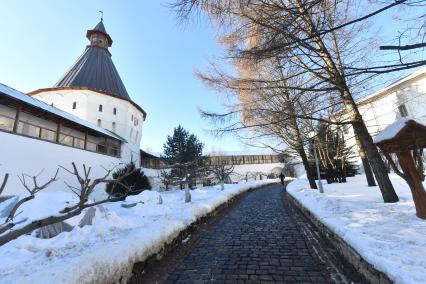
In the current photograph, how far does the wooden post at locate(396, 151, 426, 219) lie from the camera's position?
4875 mm

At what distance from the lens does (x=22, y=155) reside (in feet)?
47.4

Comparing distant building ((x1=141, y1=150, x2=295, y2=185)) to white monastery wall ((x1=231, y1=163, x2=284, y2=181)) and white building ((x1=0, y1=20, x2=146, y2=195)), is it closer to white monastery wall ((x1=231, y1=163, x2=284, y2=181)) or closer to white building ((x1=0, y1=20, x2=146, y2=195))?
white monastery wall ((x1=231, y1=163, x2=284, y2=181))

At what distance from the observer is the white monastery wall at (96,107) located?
28344 millimetres

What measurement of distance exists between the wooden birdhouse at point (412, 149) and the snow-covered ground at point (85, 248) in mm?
4904

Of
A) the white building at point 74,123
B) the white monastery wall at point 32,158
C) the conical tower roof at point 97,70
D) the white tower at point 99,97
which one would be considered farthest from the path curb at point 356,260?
the conical tower roof at point 97,70

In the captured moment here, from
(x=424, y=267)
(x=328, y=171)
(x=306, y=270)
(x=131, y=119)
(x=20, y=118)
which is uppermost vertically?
(x=131, y=119)

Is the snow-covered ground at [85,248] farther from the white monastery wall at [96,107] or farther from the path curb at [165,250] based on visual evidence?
the white monastery wall at [96,107]

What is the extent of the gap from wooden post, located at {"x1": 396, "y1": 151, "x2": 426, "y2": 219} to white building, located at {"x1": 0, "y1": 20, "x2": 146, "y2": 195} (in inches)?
277

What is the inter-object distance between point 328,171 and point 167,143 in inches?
929

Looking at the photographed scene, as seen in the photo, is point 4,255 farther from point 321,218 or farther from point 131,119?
point 131,119

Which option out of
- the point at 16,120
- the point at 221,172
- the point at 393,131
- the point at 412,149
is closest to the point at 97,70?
the point at 16,120

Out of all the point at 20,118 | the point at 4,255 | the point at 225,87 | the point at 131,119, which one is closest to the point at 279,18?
the point at 225,87

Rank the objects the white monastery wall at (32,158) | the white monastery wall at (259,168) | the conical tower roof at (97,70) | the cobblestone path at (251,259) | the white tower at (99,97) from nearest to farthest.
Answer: the cobblestone path at (251,259), the white monastery wall at (32,158), the white tower at (99,97), the conical tower roof at (97,70), the white monastery wall at (259,168)

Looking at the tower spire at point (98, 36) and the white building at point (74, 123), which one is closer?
the white building at point (74, 123)
